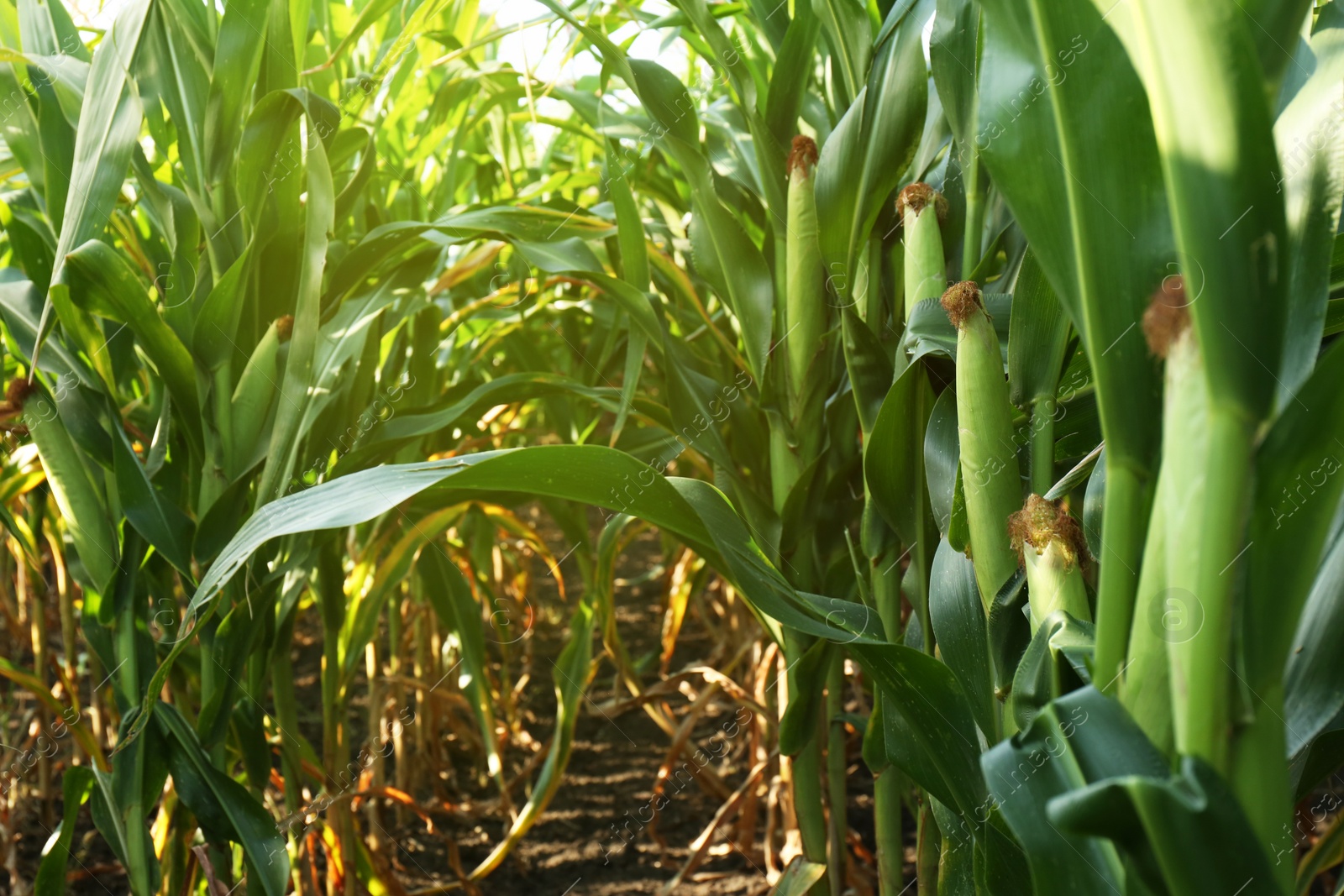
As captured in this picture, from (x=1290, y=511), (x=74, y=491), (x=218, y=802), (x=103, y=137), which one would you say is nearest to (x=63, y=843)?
(x=218, y=802)

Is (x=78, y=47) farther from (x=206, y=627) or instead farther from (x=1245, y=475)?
(x=1245, y=475)

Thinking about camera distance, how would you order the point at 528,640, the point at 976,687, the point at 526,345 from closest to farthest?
1. the point at 976,687
2. the point at 526,345
3. the point at 528,640

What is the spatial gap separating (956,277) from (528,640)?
149 cm

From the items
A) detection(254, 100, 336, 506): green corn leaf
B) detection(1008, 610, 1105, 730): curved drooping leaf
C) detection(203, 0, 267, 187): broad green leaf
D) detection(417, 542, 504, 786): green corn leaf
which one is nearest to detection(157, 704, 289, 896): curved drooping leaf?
detection(254, 100, 336, 506): green corn leaf

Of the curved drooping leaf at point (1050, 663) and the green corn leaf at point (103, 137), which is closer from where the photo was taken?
the curved drooping leaf at point (1050, 663)

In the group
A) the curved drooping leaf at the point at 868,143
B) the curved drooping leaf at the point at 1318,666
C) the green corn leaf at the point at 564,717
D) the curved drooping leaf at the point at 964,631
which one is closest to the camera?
the curved drooping leaf at the point at 1318,666

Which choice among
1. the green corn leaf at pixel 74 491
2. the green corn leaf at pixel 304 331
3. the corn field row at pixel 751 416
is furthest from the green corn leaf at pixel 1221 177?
the green corn leaf at pixel 74 491

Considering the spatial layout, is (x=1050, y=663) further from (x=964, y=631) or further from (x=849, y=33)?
(x=849, y=33)

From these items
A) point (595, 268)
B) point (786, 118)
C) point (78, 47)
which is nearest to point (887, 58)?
point (786, 118)

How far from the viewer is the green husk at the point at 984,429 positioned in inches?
17.4

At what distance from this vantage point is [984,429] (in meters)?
0.44

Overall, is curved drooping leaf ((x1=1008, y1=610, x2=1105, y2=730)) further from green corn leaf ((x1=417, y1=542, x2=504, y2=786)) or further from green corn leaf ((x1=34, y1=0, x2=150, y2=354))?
green corn leaf ((x1=417, y1=542, x2=504, y2=786))

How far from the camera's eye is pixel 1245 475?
28cm

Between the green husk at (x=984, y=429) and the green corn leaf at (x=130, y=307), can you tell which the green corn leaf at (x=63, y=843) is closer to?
the green corn leaf at (x=130, y=307)
